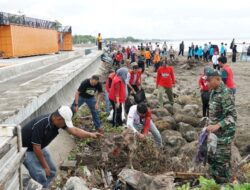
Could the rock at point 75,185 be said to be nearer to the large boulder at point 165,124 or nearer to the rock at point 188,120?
the large boulder at point 165,124

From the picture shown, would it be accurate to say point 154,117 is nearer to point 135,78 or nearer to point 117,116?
point 135,78

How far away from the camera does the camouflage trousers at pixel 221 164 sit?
572 cm

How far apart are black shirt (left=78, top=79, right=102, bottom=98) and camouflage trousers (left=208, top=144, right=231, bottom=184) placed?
3.51m

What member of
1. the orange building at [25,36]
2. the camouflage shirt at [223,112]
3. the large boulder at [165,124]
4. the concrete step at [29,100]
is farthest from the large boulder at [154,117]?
the orange building at [25,36]

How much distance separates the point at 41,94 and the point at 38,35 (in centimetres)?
1918

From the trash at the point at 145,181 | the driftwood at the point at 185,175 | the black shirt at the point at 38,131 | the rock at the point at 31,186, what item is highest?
the black shirt at the point at 38,131

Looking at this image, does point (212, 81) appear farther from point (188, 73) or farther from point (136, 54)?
point (136, 54)

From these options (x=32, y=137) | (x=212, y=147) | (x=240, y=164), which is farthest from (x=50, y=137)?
(x=240, y=164)

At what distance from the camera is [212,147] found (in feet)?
18.8

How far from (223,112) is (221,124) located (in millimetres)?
197

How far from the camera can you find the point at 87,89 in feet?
27.8

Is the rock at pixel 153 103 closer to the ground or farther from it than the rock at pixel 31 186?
closer to the ground

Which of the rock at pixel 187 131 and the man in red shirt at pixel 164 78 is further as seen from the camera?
the man in red shirt at pixel 164 78

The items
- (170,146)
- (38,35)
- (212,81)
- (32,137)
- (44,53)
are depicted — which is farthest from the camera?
(44,53)
